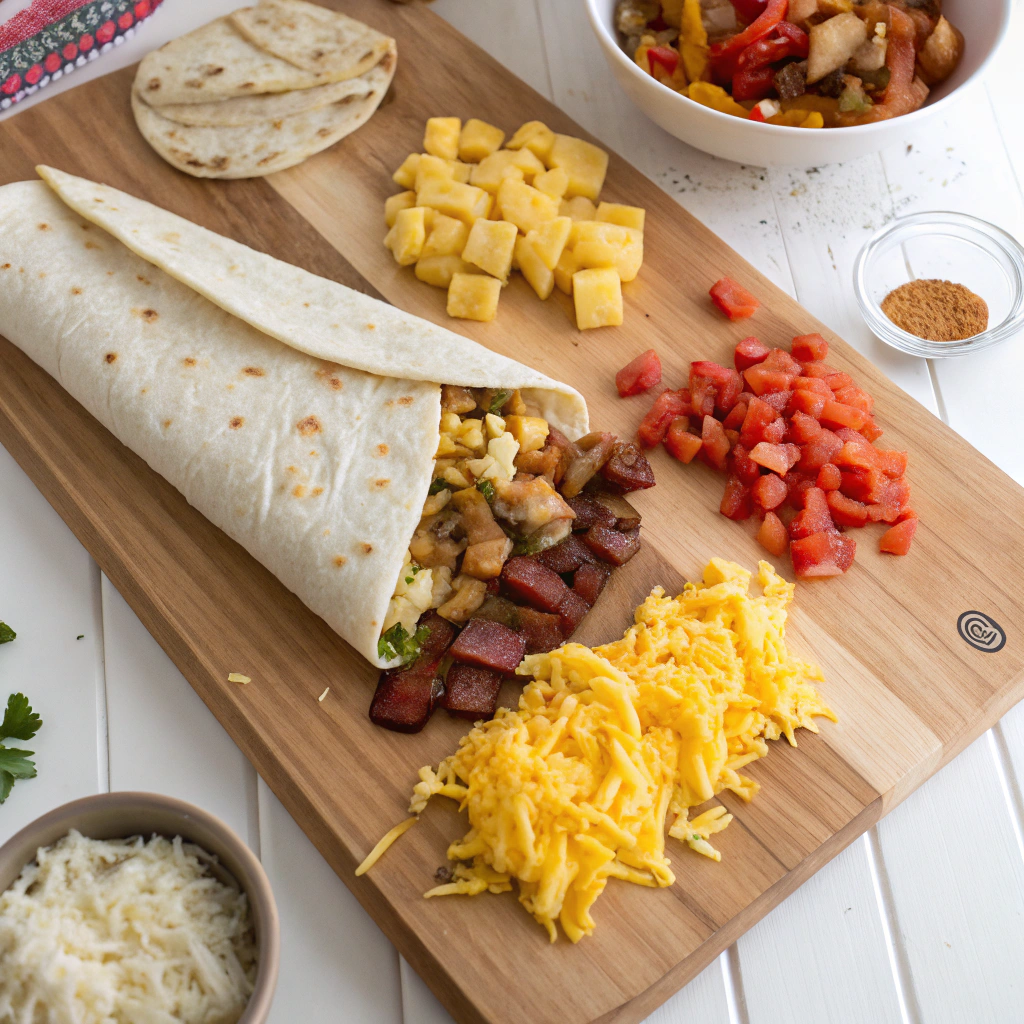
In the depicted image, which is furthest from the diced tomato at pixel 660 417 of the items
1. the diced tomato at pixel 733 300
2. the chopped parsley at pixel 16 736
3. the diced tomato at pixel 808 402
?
the chopped parsley at pixel 16 736

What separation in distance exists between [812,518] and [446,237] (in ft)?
6.49

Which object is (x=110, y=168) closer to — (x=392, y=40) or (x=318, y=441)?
(x=392, y=40)

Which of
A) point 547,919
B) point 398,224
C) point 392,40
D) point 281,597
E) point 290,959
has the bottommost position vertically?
point 290,959

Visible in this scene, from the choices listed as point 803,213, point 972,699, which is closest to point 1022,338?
point 803,213

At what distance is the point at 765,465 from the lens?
3.65 meters

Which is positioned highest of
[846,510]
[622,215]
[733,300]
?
[622,215]

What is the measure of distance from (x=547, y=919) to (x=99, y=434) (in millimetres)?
2559

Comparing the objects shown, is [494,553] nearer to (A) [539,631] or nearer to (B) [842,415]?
(A) [539,631]

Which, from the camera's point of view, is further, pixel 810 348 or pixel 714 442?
→ pixel 810 348

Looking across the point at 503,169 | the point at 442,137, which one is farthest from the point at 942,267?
the point at 442,137

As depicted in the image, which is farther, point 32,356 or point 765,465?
point 32,356

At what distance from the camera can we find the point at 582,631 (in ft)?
11.3

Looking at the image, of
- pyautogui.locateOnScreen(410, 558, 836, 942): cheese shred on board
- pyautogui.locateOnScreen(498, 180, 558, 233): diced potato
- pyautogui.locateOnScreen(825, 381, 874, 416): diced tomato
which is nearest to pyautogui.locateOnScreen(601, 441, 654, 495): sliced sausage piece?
pyautogui.locateOnScreen(410, 558, 836, 942): cheese shred on board

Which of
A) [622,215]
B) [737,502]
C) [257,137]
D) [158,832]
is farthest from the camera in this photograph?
[257,137]
